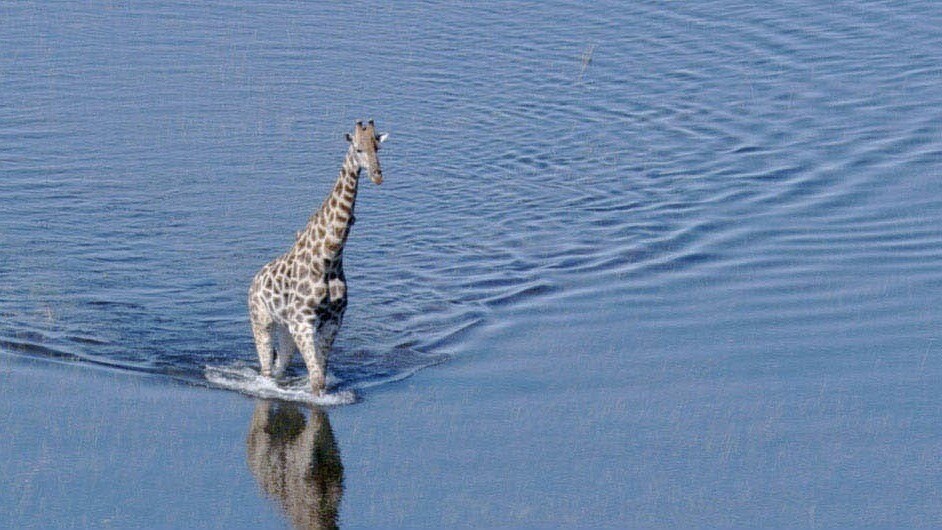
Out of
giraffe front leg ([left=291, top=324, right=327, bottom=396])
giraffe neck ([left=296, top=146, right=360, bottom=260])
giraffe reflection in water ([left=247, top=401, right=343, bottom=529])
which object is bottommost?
giraffe reflection in water ([left=247, top=401, right=343, bottom=529])

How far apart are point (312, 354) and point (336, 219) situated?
1131mm

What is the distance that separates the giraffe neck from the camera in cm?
→ 1306

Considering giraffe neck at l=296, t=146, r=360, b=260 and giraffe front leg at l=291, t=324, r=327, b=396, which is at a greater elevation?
giraffe neck at l=296, t=146, r=360, b=260

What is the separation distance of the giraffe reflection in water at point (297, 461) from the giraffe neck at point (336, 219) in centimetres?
130

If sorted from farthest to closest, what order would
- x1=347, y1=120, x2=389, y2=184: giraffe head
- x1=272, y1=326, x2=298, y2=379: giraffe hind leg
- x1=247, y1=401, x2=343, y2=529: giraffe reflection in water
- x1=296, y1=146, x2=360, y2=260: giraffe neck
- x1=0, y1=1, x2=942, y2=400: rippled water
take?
x1=0, y1=1, x2=942, y2=400: rippled water
x1=272, y1=326, x2=298, y2=379: giraffe hind leg
x1=296, y1=146, x2=360, y2=260: giraffe neck
x1=347, y1=120, x2=389, y2=184: giraffe head
x1=247, y1=401, x2=343, y2=529: giraffe reflection in water

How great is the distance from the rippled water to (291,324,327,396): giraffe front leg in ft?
2.22

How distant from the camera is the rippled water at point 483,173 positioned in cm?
1583

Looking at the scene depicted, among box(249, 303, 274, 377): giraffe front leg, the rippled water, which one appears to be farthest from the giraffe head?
the rippled water

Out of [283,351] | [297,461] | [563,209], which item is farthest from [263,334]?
[563,209]

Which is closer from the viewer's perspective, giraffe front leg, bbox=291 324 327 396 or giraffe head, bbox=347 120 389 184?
giraffe head, bbox=347 120 389 184

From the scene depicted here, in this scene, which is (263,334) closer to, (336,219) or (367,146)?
(336,219)

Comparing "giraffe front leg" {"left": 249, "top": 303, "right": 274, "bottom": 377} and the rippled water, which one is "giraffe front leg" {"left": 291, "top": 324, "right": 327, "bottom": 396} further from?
the rippled water

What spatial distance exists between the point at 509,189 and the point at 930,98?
6.81 meters

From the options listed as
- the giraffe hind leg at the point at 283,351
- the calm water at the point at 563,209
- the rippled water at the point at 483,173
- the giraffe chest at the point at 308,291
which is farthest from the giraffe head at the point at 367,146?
the rippled water at the point at 483,173
